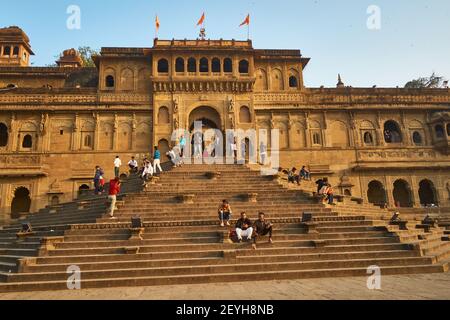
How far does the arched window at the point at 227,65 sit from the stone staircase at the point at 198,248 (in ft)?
65.2

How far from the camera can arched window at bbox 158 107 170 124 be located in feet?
104

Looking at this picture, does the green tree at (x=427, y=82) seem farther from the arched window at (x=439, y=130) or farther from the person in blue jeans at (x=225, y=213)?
the person in blue jeans at (x=225, y=213)

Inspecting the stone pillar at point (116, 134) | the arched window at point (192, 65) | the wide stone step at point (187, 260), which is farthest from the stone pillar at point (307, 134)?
the wide stone step at point (187, 260)

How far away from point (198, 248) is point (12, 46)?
45872 millimetres

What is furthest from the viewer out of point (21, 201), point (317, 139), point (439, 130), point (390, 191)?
point (439, 130)

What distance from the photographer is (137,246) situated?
11.0 meters

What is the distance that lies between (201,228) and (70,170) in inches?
896

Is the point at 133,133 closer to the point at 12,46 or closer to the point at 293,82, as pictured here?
the point at 293,82

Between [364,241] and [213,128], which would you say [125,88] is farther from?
[364,241]

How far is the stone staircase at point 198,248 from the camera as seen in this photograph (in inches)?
381

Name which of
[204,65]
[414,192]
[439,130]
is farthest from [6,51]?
[439,130]

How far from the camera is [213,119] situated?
32906 mm

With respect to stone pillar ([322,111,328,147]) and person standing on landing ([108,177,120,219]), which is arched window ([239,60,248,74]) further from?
A: person standing on landing ([108,177,120,219])

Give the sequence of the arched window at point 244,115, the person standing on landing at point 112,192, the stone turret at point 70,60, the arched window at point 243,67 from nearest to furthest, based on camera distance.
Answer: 1. the person standing on landing at point 112,192
2. the arched window at point 244,115
3. the arched window at point 243,67
4. the stone turret at point 70,60
